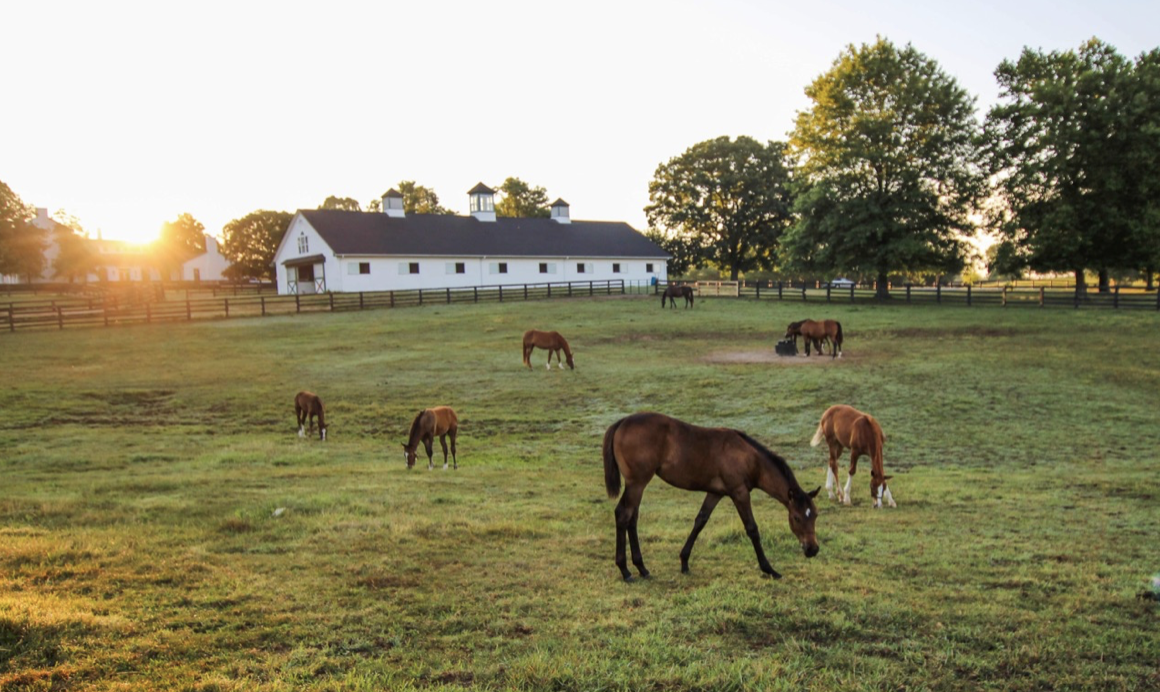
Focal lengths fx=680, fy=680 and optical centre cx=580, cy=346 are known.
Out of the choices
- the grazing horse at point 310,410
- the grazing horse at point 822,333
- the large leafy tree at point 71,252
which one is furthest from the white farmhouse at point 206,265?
the grazing horse at point 822,333

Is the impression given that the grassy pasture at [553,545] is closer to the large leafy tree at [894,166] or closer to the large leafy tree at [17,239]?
the large leafy tree at [894,166]

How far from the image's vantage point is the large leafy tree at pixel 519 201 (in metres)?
89.4

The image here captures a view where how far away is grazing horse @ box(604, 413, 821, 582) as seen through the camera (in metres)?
5.98

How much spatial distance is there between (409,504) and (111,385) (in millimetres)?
14553

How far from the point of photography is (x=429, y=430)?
11.7 m

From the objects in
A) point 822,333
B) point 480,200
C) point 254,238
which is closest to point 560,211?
point 480,200

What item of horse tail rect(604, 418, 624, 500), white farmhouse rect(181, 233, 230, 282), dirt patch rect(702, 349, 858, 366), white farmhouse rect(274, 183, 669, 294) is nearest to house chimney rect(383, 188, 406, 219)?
white farmhouse rect(274, 183, 669, 294)

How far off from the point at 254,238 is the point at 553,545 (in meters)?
75.3

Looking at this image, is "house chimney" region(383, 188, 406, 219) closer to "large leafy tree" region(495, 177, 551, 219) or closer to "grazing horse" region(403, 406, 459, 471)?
"large leafy tree" region(495, 177, 551, 219)

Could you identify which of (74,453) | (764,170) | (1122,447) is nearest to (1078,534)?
(1122,447)

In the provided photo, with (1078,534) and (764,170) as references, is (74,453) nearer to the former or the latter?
(1078,534)

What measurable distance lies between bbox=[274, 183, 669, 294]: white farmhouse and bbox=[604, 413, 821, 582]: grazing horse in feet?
153

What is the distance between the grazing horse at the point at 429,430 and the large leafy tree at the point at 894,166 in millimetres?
35429

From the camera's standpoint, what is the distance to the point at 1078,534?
7273 millimetres
